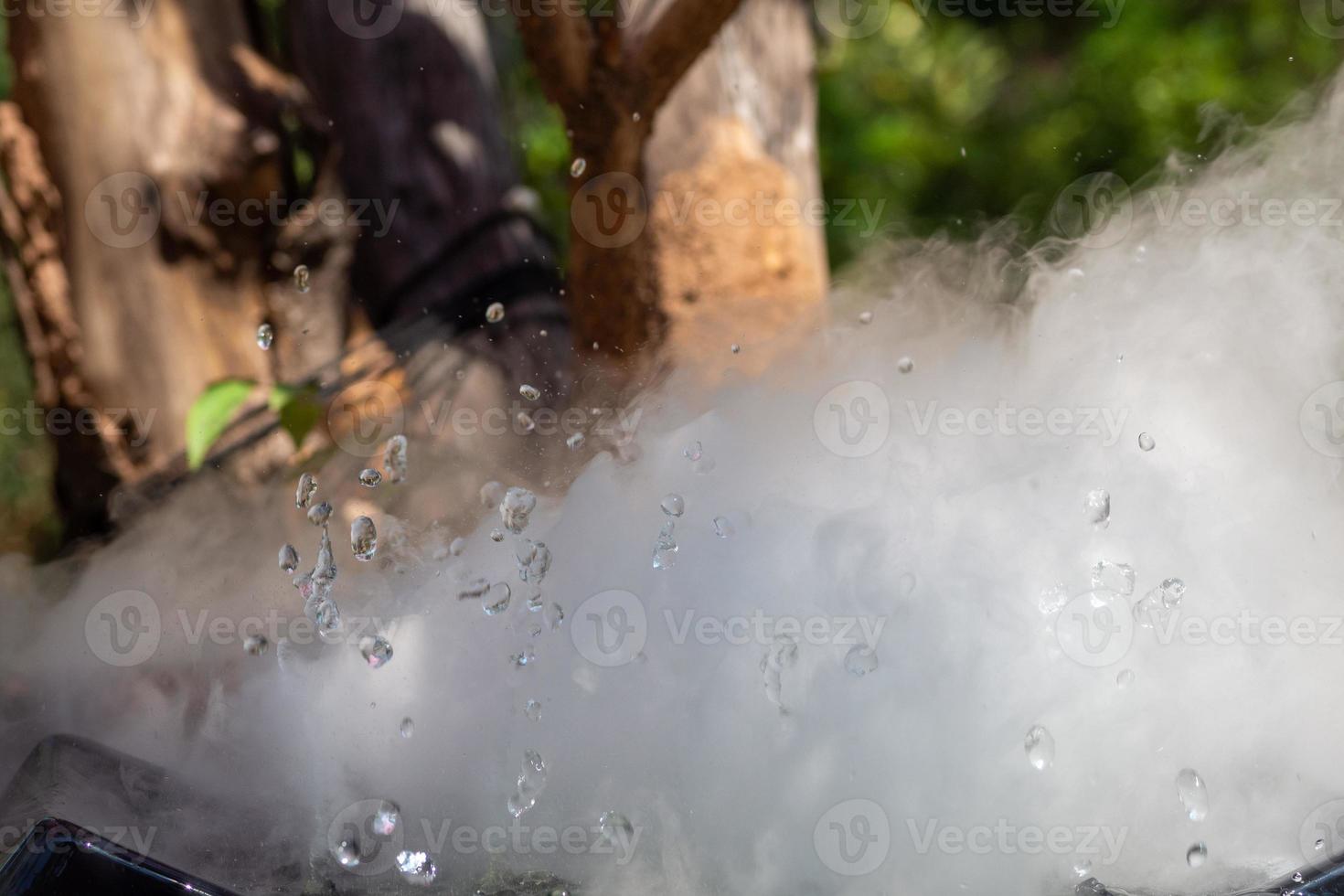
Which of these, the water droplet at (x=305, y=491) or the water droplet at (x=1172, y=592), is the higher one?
the water droplet at (x=305, y=491)

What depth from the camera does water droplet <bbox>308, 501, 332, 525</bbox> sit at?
1.43m

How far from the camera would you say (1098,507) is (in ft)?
3.69

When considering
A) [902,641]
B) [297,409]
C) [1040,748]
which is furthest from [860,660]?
[297,409]

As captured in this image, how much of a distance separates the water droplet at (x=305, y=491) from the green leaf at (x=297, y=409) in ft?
0.45

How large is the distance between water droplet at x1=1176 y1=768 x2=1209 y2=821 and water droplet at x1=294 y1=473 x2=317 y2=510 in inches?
43.1

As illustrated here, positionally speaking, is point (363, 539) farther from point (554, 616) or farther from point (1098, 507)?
point (1098, 507)

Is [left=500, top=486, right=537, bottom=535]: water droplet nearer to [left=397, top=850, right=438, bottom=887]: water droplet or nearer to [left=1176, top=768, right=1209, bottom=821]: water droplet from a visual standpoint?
[left=397, top=850, right=438, bottom=887]: water droplet

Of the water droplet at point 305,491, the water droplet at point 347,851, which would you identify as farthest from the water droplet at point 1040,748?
the water droplet at point 305,491

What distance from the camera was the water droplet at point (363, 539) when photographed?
129cm

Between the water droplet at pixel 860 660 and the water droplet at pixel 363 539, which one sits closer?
the water droplet at pixel 860 660

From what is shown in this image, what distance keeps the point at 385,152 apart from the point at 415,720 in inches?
48.2

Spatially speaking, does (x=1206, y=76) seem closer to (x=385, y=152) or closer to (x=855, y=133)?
Result: (x=855, y=133)

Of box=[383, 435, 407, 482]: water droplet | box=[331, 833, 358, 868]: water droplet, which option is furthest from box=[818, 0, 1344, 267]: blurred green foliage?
box=[331, 833, 358, 868]: water droplet

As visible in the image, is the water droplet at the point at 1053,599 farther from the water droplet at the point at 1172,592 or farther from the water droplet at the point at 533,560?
the water droplet at the point at 533,560
